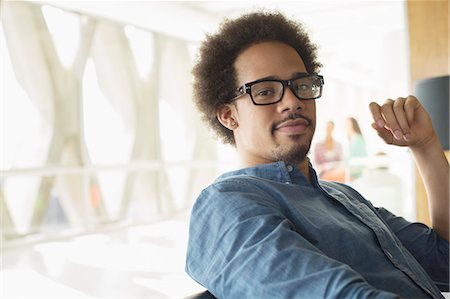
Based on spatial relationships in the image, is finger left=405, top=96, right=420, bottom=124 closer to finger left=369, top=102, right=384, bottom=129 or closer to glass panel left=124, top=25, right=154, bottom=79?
finger left=369, top=102, right=384, bottom=129

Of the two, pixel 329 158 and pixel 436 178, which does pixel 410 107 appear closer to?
pixel 436 178

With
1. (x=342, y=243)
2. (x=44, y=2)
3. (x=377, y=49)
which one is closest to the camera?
(x=342, y=243)

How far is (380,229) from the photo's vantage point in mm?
1304

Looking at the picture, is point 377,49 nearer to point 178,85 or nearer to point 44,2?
point 178,85

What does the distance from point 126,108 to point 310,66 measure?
765 centimetres

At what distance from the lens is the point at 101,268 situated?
4.63 metres

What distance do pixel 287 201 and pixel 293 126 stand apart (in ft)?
0.79

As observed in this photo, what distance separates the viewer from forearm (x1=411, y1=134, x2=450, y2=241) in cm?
143

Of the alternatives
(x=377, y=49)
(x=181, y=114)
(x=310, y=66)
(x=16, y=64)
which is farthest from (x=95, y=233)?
(x=377, y=49)

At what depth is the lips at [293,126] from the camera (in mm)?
1316

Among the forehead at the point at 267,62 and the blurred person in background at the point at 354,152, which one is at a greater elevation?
the forehead at the point at 267,62

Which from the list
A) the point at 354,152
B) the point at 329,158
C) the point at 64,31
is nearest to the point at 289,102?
the point at 64,31

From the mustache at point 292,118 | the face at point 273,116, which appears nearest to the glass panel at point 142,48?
the face at point 273,116

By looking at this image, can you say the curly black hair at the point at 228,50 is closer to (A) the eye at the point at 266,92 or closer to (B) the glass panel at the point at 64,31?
(A) the eye at the point at 266,92
